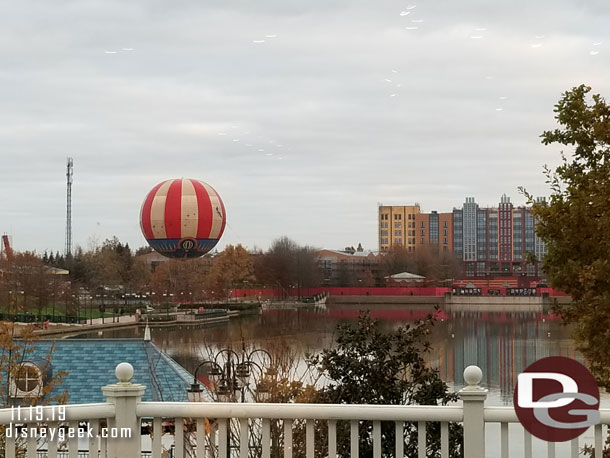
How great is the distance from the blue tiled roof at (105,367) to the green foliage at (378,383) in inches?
139

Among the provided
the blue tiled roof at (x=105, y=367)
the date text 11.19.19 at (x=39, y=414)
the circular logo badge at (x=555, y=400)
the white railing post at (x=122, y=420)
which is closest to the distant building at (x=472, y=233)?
the blue tiled roof at (x=105, y=367)

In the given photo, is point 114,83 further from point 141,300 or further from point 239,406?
point 239,406

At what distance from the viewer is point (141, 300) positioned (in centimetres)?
2577

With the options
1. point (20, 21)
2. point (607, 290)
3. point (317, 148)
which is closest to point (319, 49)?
point (20, 21)

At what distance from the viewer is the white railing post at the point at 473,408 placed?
9.75ft

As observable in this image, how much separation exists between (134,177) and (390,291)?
40.1 ft

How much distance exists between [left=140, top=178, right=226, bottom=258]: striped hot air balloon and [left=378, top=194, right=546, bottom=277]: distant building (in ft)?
Answer: 27.7

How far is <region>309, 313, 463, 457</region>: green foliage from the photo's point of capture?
5.01m

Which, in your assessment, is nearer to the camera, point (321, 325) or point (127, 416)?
point (127, 416)

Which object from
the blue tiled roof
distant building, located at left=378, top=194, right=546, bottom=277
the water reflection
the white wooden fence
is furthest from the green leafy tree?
distant building, located at left=378, top=194, right=546, bottom=277

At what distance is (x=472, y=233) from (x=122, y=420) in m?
13.7

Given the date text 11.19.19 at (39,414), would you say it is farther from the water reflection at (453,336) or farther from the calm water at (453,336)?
the water reflection at (453,336)

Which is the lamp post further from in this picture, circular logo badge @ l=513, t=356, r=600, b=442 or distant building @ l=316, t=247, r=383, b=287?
distant building @ l=316, t=247, r=383, b=287

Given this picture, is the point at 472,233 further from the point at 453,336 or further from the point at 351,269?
the point at 351,269
